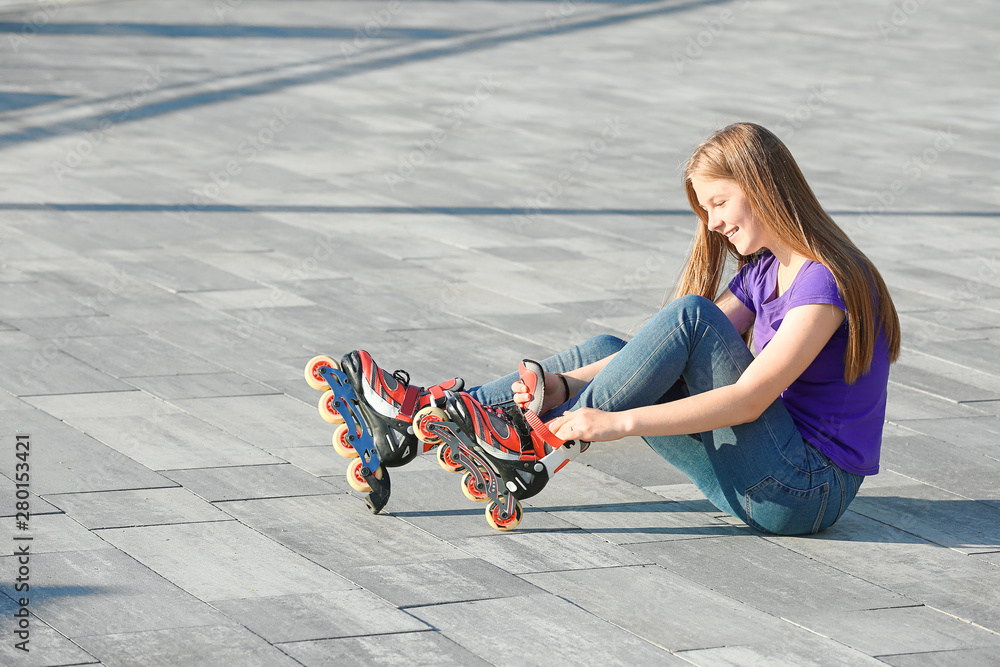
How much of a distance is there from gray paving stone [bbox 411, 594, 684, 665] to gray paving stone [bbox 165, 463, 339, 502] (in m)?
0.96

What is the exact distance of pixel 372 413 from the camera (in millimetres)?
3791

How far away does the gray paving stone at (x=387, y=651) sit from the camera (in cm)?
298

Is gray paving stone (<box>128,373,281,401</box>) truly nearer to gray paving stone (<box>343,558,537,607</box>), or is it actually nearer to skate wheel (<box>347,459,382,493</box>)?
skate wheel (<box>347,459,382,493</box>)

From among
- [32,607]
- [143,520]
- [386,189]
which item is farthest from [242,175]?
[32,607]

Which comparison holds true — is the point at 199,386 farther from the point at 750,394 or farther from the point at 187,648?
the point at 750,394

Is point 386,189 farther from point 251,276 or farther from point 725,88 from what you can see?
point 725,88

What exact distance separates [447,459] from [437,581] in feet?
1.44

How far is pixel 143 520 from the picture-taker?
378 cm

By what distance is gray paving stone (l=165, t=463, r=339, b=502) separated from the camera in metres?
4.05

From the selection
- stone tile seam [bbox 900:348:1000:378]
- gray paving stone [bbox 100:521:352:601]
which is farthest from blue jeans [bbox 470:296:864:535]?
stone tile seam [bbox 900:348:1000:378]

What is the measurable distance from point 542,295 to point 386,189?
2.84m

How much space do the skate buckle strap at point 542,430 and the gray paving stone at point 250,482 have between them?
31.4 inches

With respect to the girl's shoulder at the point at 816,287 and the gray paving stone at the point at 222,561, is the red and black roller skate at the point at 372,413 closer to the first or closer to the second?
the gray paving stone at the point at 222,561

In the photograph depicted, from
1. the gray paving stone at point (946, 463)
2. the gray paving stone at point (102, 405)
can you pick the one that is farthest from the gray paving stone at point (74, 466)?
the gray paving stone at point (946, 463)
